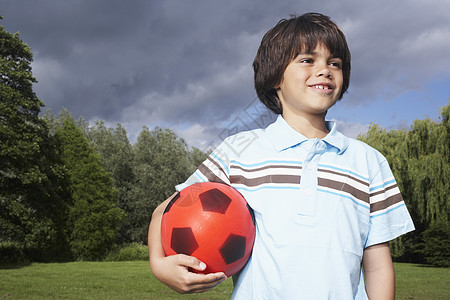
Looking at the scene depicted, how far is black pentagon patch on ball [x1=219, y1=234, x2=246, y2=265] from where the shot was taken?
6.50 ft

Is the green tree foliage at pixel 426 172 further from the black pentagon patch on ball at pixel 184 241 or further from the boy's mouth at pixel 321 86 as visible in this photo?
the black pentagon patch on ball at pixel 184 241

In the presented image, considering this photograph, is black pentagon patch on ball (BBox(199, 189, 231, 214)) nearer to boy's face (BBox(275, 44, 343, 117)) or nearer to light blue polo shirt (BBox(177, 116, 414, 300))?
light blue polo shirt (BBox(177, 116, 414, 300))

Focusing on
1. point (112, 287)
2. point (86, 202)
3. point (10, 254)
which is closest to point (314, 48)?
point (112, 287)

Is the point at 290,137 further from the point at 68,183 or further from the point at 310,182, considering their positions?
the point at 68,183

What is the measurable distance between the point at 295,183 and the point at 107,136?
3299 centimetres

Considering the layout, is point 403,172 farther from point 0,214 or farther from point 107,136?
point 107,136

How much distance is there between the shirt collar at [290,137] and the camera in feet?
7.11

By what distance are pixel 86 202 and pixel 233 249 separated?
2411cm

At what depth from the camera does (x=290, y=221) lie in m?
1.96

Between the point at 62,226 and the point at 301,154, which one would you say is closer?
the point at 301,154

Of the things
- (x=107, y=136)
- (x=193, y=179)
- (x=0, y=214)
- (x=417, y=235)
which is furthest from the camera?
(x=107, y=136)

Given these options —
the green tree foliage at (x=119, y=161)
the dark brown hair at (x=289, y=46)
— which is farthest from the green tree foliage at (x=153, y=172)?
the dark brown hair at (x=289, y=46)

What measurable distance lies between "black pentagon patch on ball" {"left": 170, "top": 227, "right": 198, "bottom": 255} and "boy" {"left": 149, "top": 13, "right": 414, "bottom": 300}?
0.05 m

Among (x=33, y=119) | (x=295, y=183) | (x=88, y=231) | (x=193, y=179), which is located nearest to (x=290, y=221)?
(x=295, y=183)
